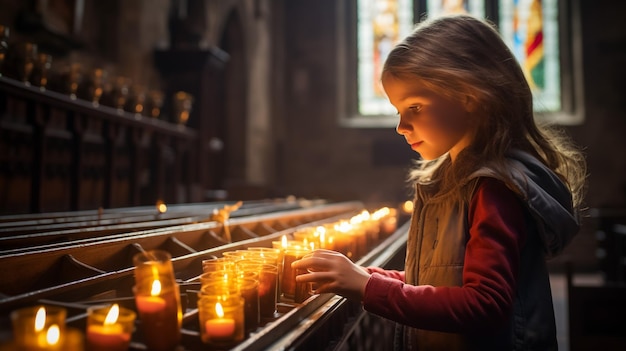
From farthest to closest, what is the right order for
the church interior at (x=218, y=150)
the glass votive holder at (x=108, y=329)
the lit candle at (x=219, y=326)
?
the church interior at (x=218, y=150) → the lit candle at (x=219, y=326) → the glass votive holder at (x=108, y=329)

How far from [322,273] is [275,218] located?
1.52 metres

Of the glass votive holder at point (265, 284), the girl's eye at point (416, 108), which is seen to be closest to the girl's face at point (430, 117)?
the girl's eye at point (416, 108)

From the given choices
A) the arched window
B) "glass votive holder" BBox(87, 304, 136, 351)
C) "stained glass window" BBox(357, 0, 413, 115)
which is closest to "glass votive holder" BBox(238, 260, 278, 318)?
"glass votive holder" BBox(87, 304, 136, 351)

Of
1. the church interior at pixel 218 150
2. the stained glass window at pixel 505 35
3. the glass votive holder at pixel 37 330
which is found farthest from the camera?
the stained glass window at pixel 505 35

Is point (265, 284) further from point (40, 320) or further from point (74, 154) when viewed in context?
point (74, 154)

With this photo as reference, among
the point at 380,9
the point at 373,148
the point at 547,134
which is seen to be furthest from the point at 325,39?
the point at 547,134

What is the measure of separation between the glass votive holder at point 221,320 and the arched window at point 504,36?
31.6 ft

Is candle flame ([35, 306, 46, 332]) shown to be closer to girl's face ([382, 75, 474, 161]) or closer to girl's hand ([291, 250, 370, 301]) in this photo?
girl's hand ([291, 250, 370, 301])

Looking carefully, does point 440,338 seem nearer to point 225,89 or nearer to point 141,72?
point 141,72

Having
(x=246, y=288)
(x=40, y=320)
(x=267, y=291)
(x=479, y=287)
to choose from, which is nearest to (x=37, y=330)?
(x=40, y=320)

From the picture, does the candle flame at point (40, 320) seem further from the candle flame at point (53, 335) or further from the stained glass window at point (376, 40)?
the stained glass window at point (376, 40)

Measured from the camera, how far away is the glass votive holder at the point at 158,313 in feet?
2.77

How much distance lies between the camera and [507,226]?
113 centimetres

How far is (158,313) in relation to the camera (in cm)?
85
